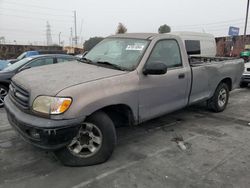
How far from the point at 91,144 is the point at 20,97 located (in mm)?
1120

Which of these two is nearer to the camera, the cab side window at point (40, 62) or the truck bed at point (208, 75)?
the truck bed at point (208, 75)

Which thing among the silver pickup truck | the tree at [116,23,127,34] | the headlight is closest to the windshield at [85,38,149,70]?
the silver pickup truck

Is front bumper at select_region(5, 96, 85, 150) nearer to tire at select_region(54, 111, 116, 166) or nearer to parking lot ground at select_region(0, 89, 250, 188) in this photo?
tire at select_region(54, 111, 116, 166)

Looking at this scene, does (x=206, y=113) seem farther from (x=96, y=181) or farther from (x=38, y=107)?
(x=38, y=107)

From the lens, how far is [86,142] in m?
3.22

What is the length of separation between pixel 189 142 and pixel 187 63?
1444 millimetres

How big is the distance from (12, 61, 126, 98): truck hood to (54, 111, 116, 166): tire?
514 mm

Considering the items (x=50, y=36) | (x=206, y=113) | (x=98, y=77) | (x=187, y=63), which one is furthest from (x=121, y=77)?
(x=50, y=36)

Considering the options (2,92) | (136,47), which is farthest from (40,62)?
(136,47)

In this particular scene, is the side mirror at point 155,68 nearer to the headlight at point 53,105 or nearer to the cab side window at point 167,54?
the cab side window at point 167,54

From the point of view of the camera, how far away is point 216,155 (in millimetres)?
3623

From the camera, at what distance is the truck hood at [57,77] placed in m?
2.92

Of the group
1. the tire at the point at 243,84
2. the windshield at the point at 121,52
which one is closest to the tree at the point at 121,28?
the tire at the point at 243,84

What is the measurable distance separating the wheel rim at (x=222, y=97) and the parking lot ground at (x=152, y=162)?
3.37 feet
